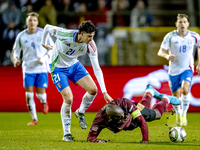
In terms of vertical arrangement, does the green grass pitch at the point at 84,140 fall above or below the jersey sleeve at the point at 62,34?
below

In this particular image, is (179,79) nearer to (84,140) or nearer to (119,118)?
(84,140)

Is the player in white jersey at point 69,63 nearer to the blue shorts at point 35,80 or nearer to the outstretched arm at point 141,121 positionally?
the outstretched arm at point 141,121

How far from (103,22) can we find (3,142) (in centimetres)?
726

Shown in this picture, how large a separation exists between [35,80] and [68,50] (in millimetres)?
3298

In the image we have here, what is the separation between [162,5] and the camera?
50.2 feet

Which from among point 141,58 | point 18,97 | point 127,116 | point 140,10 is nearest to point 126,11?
point 140,10

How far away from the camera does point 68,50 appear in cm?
639

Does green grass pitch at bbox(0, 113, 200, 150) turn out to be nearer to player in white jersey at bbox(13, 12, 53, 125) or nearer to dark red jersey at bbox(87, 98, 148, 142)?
dark red jersey at bbox(87, 98, 148, 142)

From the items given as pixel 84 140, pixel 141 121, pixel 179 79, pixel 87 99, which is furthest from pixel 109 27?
pixel 141 121

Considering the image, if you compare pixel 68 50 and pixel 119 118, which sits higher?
pixel 68 50

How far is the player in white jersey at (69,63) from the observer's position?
6167 millimetres

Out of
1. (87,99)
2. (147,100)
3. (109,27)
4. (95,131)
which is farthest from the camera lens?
(109,27)

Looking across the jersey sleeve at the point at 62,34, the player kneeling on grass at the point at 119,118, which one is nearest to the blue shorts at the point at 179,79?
the player kneeling on grass at the point at 119,118

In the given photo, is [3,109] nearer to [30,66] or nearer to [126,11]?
[30,66]
